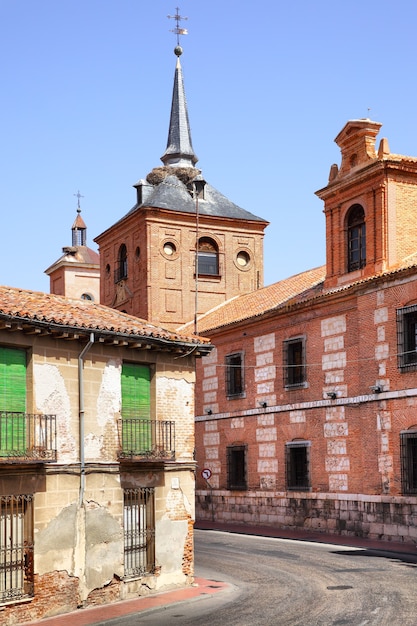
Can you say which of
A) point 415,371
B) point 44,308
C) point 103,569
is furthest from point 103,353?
point 415,371

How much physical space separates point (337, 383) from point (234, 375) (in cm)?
702

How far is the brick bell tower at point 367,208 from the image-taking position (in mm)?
30641

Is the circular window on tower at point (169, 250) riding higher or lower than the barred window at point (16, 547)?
higher

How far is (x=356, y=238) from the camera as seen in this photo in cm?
3228

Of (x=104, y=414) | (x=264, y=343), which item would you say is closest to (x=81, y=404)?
(x=104, y=414)

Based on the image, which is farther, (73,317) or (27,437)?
(73,317)

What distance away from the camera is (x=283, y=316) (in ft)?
110

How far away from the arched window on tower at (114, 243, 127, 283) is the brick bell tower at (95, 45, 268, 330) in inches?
2.2

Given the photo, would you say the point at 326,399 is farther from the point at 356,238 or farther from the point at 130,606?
the point at 130,606

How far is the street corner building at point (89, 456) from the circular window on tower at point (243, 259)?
1141 inches

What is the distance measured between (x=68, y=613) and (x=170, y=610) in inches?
75.0

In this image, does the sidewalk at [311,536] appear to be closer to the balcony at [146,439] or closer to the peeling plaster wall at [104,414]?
the balcony at [146,439]

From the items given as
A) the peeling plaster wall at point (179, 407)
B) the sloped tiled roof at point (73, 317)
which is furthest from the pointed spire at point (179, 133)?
the peeling plaster wall at point (179, 407)

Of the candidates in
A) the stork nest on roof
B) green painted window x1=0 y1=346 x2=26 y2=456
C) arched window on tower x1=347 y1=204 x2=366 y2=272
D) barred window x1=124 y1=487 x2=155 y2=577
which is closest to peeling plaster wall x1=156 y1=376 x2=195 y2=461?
barred window x1=124 y1=487 x2=155 y2=577
